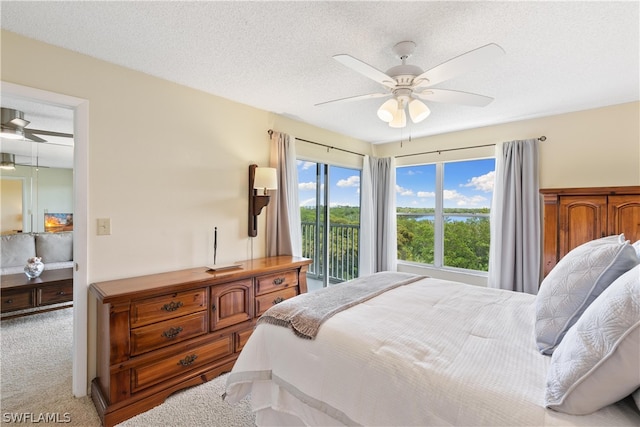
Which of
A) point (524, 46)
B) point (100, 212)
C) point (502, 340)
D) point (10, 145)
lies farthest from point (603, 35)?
point (10, 145)

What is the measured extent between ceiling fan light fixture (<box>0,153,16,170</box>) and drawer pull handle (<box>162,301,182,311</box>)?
450cm

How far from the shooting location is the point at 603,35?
1780 millimetres

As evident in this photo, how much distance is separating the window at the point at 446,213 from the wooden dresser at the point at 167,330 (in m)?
2.71

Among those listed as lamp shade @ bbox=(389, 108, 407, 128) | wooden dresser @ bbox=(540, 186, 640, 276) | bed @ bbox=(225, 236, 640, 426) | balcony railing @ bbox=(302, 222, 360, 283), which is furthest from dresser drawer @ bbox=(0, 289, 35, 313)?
wooden dresser @ bbox=(540, 186, 640, 276)

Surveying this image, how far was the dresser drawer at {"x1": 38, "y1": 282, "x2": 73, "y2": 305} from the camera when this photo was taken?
336 cm

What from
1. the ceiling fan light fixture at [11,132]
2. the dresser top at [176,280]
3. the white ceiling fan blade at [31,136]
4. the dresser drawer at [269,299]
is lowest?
the dresser drawer at [269,299]

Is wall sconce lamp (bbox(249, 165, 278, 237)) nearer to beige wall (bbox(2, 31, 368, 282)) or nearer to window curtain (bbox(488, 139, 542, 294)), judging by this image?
beige wall (bbox(2, 31, 368, 282))

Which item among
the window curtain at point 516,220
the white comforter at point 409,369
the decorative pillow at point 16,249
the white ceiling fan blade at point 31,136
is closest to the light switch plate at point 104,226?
the white comforter at point 409,369

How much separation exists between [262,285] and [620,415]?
2.27 m

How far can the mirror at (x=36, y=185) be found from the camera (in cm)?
443

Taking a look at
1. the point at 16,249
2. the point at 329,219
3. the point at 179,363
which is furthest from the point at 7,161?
the point at 329,219

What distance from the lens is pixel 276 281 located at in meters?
2.76

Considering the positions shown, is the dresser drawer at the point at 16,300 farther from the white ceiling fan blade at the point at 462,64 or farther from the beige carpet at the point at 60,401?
the white ceiling fan blade at the point at 462,64
